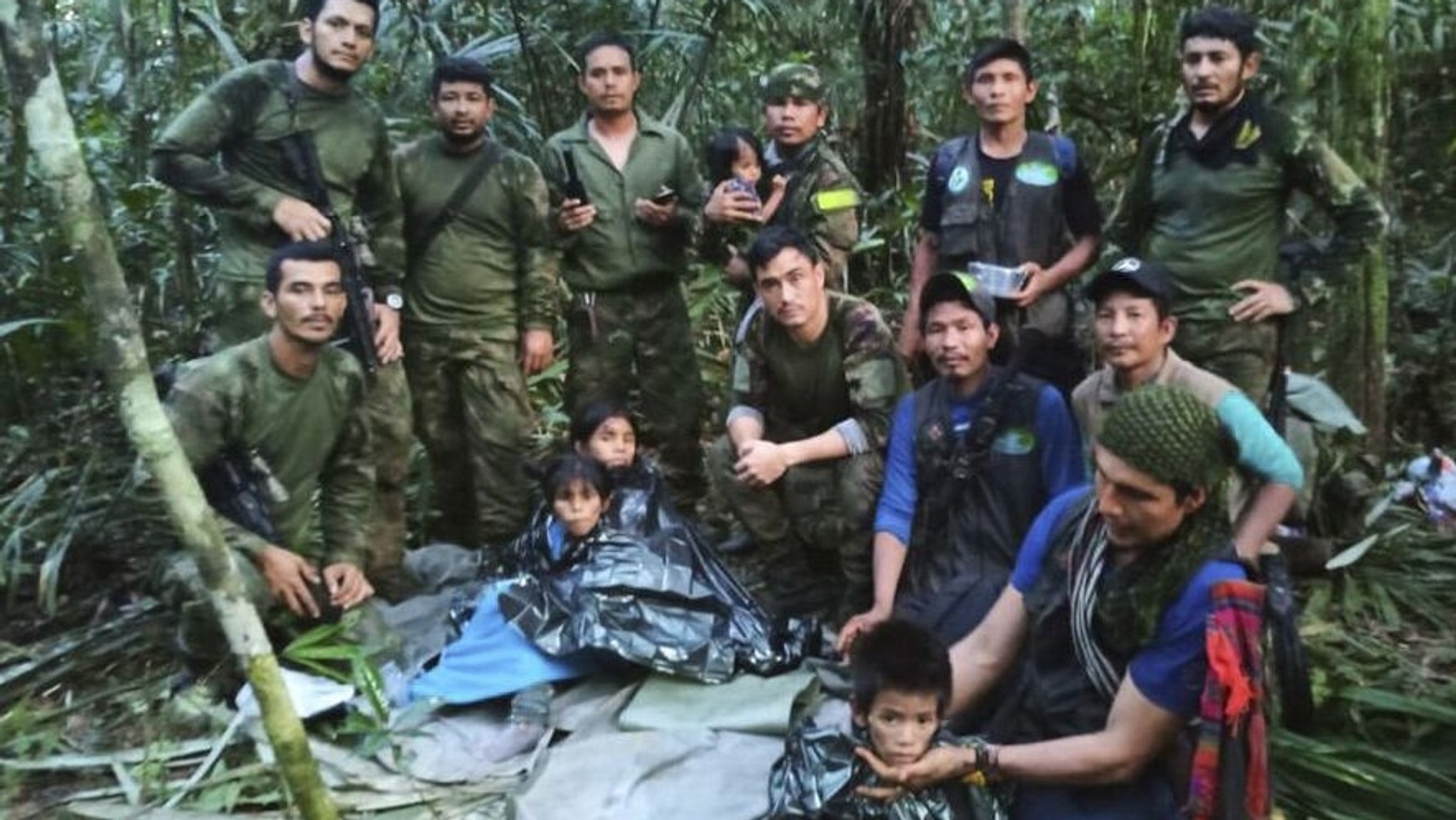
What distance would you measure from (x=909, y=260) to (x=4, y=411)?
4.70 m

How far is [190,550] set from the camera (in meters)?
3.00

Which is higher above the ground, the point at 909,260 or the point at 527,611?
the point at 909,260

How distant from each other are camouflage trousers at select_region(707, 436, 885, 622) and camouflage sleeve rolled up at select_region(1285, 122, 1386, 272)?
→ 165cm

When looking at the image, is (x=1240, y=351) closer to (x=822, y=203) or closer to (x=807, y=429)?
(x=807, y=429)

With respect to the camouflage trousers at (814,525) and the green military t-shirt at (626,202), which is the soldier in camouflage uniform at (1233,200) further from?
the green military t-shirt at (626,202)

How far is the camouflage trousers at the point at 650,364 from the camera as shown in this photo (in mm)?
5582

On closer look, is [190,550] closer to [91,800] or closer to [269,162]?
[91,800]

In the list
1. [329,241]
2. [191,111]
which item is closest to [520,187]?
[329,241]

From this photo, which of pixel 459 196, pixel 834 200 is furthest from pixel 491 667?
pixel 834 200

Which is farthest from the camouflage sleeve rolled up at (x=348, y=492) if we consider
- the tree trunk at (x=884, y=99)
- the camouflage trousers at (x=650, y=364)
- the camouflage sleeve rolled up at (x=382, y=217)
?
the tree trunk at (x=884, y=99)

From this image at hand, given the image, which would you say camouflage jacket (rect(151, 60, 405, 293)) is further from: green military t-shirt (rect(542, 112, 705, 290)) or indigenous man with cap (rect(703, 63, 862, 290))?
indigenous man with cap (rect(703, 63, 862, 290))

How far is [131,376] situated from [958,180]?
9.64ft

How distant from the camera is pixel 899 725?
293 centimetres

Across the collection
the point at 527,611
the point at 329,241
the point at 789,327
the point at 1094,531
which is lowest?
the point at 527,611
